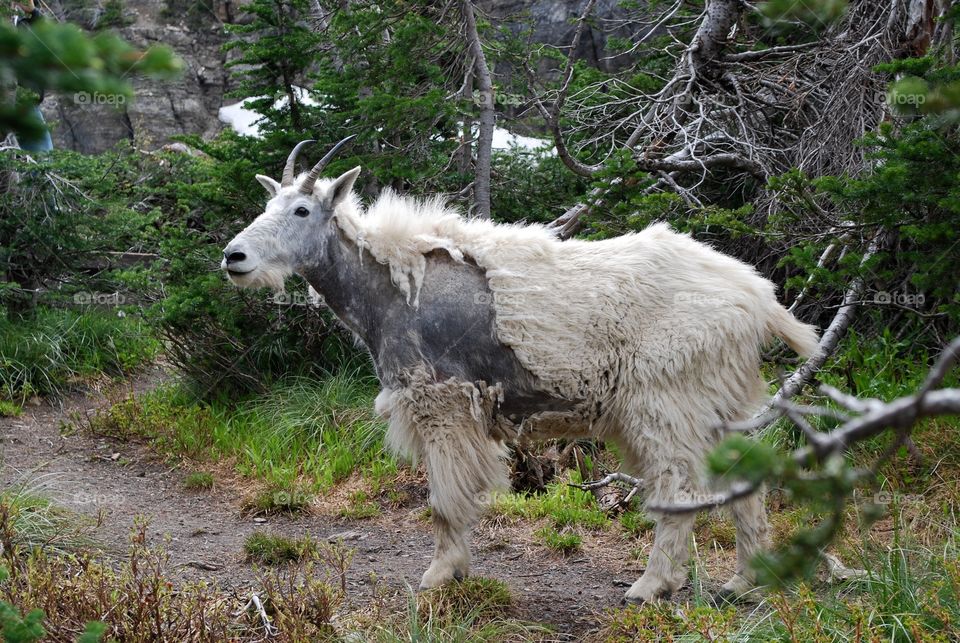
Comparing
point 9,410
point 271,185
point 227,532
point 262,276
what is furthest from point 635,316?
point 9,410

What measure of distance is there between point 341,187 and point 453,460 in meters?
2.01

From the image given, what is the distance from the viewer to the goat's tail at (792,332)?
17.5ft

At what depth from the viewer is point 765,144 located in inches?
356

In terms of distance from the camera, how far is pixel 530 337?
541cm

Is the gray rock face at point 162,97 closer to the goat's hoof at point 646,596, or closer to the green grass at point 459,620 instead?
the green grass at point 459,620

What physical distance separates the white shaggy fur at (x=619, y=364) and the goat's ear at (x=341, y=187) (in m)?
0.50

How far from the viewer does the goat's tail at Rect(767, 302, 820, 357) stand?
17.5 feet

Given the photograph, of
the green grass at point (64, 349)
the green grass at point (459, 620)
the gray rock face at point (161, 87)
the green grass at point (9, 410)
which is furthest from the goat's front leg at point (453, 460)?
the gray rock face at point (161, 87)

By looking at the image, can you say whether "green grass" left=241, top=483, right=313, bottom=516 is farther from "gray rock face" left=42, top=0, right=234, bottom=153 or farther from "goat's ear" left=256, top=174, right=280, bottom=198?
"gray rock face" left=42, top=0, right=234, bottom=153

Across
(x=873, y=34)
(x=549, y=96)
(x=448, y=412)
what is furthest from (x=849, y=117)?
(x=448, y=412)

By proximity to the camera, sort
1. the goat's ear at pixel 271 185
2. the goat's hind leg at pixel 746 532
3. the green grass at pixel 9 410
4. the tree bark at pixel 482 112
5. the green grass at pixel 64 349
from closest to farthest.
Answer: the goat's hind leg at pixel 746 532, the goat's ear at pixel 271 185, the tree bark at pixel 482 112, the green grass at pixel 9 410, the green grass at pixel 64 349

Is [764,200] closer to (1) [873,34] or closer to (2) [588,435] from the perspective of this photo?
(1) [873,34]

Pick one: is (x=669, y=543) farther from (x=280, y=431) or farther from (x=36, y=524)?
(x=280, y=431)

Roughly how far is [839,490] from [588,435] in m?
4.23
